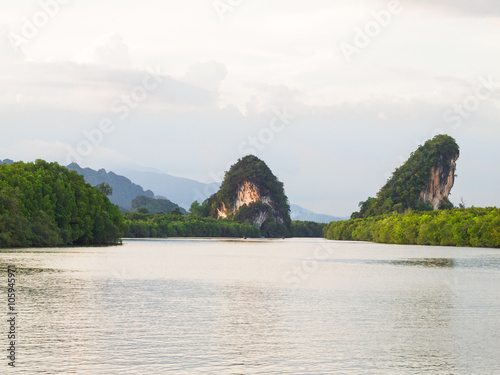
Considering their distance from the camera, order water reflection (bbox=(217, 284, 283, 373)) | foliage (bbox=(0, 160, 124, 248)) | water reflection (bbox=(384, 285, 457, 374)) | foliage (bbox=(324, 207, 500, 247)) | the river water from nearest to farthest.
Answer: the river water < water reflection (bbox=(384, 285, 457, 374)) < water reflection (bbox=(217, 284, 283, 373)) < foliage (bbox=(0, 160, 124, 248)) < foliage (bbox=(324, 207, 500, 247))

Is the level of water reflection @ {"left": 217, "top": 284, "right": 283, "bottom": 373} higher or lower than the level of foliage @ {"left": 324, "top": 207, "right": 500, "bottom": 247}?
lower

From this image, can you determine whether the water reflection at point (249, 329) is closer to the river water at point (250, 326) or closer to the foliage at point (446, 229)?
the river water at point (250, 326)

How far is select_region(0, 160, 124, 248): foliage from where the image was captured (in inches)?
3017

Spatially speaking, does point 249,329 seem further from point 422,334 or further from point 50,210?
point 50,210

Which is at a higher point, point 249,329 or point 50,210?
point 50,210

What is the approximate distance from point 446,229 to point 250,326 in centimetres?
10007

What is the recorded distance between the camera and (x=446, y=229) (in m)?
117

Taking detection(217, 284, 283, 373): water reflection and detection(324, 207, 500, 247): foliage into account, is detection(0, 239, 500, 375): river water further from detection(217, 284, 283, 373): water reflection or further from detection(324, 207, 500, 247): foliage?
detection(324, 207, 500, 247): foliage

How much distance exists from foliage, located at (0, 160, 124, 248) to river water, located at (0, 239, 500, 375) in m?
38.5

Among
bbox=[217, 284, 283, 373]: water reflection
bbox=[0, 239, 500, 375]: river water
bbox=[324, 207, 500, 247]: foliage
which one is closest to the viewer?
bbox=[0, 239, 500, 375]: river water

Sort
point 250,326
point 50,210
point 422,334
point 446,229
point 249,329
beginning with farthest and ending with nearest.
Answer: point 446,229
point 50,210
point 250,326
point 249,329
point 422,334

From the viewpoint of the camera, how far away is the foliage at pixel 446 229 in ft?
357

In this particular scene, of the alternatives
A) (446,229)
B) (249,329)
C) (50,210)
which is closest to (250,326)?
(249,329)

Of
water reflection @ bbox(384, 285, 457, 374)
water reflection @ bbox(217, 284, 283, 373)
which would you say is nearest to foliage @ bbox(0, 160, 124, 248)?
water reflection @ bbox(217, 284, 283, 373)
